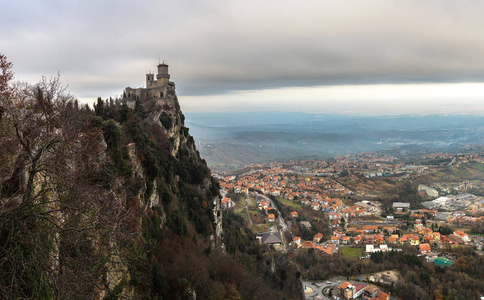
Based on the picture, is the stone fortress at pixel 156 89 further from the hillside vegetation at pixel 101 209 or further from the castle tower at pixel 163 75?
the hillside vegetation at pixel 101 209

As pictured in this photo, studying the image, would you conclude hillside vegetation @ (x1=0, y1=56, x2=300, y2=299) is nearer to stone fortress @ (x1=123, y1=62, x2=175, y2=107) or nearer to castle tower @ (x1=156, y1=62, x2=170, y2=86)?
stone fortress @ (x1=123, y1=62, x2=175, y2=107)

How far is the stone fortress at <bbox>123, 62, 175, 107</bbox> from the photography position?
103 ft

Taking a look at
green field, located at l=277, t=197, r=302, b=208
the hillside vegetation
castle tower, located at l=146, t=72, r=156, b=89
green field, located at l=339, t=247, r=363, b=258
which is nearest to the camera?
the hillside vegetation

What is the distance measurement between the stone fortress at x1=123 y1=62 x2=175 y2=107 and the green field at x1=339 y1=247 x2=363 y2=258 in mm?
34082

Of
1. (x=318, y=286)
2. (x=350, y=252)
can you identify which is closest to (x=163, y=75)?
(x=318, y=286)

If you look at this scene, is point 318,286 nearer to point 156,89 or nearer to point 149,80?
point 156,89

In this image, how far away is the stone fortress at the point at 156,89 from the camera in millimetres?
31375

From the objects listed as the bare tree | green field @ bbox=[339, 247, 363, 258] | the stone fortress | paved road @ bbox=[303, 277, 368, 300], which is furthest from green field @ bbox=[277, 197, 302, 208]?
the bare tree

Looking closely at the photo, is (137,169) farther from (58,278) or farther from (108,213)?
(58,278)

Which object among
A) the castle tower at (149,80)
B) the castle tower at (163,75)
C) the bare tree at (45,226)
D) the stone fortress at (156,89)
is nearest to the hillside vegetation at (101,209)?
the bare tree at (45,226)

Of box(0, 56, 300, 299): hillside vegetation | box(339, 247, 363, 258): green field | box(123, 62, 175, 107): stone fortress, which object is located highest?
box(123, 62, 175, 107): stone fortress

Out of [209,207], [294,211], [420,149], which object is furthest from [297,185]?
[420,149]

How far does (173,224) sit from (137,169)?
4551 millimetres

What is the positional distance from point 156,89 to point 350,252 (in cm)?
3643
